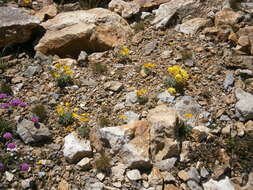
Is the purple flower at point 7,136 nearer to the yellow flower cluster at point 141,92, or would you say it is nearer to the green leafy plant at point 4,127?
the green leafy plant at point 4,127

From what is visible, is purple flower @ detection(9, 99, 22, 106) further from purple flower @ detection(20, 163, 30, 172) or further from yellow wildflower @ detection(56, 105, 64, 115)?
purple flower @ detection(20, 163, 30, 172)

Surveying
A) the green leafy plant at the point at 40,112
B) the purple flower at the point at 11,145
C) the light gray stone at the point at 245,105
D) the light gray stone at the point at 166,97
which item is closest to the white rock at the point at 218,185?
the light gray stone at the point at 245,105

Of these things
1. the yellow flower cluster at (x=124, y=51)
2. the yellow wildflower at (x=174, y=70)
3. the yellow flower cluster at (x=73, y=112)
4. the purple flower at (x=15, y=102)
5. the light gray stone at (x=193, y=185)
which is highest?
the yellow wildflower at (x=174, y=70)

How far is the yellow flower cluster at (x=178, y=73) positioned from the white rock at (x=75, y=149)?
2.19 m

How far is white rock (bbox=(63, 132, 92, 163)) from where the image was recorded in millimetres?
5484

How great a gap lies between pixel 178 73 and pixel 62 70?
8.08ft

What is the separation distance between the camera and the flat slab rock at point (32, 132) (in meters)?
5.71

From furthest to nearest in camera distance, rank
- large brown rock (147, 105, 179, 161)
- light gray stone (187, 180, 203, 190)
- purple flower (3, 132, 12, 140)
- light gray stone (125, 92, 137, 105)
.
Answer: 1. light gray stone (125, 92, 137, 105)
2. purple flower (3, 132, 12, 140)
3. large brown rock (147, 105, 179, 161)
4. light gray stone (187, 180, 203, 190)

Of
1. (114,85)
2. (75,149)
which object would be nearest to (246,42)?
(114,85)

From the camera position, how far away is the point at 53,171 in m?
5.40

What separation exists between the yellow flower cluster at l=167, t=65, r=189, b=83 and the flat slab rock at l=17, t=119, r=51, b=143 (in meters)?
2.67

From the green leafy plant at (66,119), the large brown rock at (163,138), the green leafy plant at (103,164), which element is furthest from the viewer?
the green leafy plant at (66,119)

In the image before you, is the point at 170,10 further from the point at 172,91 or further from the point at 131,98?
the point at 131,98

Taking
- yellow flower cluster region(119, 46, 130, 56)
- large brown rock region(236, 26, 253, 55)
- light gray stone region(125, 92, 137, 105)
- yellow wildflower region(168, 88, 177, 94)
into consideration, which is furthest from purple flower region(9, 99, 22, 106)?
large brown rock region(236, 26, 253, 55)
